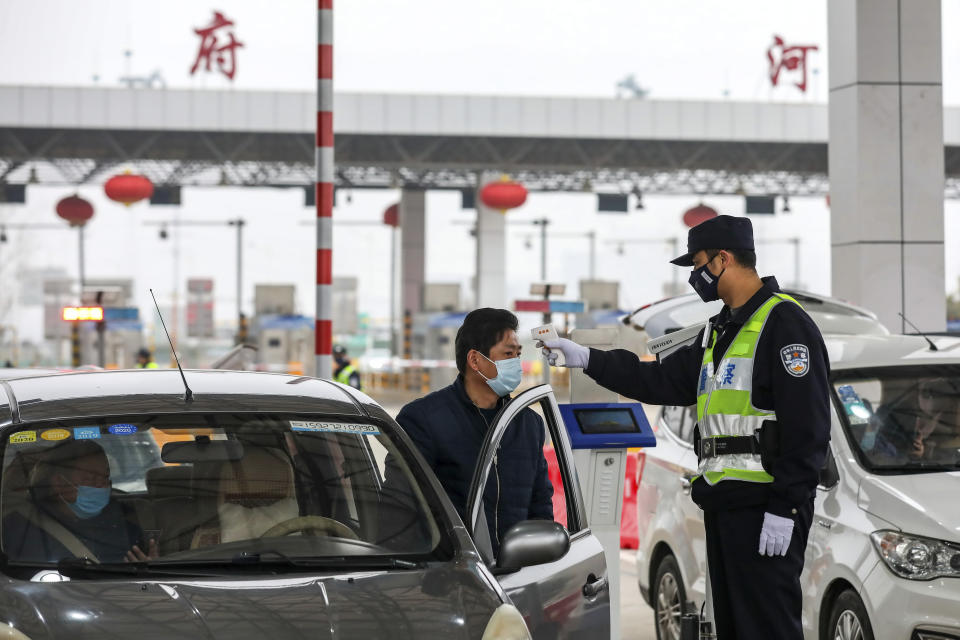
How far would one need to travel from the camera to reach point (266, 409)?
4168 millimetres

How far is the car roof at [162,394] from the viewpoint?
157 inches

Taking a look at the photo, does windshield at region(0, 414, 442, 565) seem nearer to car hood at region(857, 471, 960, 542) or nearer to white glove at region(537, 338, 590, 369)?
white glove at region(537, 338, 590, 369)

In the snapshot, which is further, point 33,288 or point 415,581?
point 33,288

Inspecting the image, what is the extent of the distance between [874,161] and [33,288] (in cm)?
6982

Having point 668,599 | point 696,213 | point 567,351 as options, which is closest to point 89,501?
point 567,351

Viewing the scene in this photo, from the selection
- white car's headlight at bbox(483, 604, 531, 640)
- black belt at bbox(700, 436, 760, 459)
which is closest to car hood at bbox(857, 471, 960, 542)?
black belt at bbox(700, 436, 760, 459)

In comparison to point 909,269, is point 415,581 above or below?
below

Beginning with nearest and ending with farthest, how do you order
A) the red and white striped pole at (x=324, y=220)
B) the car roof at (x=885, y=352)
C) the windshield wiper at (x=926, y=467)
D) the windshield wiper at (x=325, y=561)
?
the windshield wiper at (x=325, y=561) < the windshield wiper at (x=926, y=467) < the car roof at (x=885, y=352) < the red and white striped pole at (x=324, y=220)

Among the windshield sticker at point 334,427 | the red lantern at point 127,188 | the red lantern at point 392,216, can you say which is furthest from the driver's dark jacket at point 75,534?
the red lantern at point 392,216

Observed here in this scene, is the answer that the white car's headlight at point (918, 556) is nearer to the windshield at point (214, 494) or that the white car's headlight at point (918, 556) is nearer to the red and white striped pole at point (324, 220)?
the windshield at point (214, 494)

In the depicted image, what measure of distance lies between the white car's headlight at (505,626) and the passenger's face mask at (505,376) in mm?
1482

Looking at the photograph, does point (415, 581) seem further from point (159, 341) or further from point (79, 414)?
point (159, 341)

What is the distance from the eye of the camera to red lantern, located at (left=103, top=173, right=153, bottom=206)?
24.2 metres

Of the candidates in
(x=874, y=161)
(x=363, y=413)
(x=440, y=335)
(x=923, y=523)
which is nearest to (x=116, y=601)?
(x=363, y=413)
